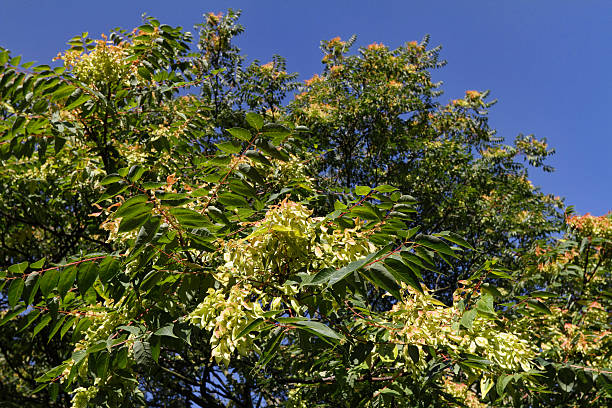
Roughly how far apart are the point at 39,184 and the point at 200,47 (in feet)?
16.2

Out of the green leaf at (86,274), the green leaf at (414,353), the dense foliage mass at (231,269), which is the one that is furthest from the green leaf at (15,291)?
the green leaf at (414,353)

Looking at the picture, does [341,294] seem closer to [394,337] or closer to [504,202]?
[394,337]

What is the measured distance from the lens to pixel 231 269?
7.08 feet

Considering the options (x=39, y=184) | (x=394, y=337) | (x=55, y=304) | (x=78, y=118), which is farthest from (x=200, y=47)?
(x=394, y=337)

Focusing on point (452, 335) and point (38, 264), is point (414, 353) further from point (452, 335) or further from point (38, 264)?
point (38, 264)

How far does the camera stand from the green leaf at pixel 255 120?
2080 millimetres

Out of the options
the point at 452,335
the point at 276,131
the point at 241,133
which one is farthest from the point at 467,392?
the point at 241,133

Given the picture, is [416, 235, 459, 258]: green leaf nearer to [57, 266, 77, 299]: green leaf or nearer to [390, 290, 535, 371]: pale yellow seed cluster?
[390, 290, 535, 371]: pale yellow seed cluster

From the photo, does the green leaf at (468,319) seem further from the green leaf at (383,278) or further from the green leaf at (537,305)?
the green leaf at (537,305)

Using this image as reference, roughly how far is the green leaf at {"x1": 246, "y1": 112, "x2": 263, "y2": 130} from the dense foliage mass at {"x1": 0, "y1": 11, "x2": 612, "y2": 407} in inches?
0.9

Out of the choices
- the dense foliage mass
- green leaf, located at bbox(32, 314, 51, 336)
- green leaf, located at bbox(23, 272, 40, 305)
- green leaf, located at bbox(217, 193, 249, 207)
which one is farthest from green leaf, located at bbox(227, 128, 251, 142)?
green leaf, located at bbox(32, 314, 51, 336)

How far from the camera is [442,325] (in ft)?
8.05

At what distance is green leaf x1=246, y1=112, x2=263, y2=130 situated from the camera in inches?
81.9

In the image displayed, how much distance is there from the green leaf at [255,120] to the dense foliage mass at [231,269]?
0.07 ft
